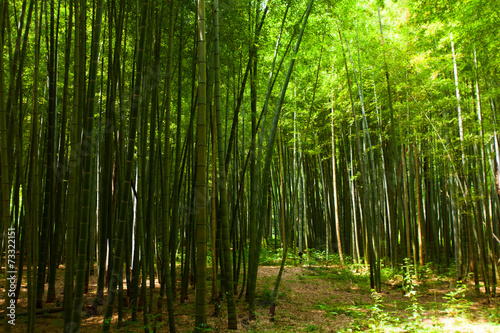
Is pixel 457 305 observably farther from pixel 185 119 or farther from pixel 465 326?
pixel 185 119

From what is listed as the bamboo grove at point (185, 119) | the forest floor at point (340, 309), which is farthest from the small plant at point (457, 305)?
the bamboo grove at point (185, 119)

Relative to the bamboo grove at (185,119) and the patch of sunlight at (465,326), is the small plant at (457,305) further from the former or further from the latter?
the bamboo grove at (185,119)

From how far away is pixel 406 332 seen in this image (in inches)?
131

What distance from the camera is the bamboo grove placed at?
2.35 meters

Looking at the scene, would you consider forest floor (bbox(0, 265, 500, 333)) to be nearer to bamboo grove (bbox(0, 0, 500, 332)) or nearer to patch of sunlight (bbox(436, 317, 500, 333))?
patch of sunlight (bbox(436, 317, 500, 333))

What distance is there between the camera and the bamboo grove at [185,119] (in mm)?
2350

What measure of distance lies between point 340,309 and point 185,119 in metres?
4.29

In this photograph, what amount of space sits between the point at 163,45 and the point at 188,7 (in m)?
0.70

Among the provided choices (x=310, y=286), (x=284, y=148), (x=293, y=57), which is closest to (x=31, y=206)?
(x=293, y=57)

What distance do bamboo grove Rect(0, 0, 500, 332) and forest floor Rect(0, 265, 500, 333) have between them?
189 mm

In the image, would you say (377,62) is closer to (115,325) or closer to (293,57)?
(293,57)

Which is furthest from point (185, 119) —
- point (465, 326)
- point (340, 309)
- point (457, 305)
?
point (465, 326)

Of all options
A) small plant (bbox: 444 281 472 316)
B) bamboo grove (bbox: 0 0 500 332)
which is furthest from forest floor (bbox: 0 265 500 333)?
bamboo grove (bbox: 0 0 500 332)

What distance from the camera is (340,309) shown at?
4.42 m
